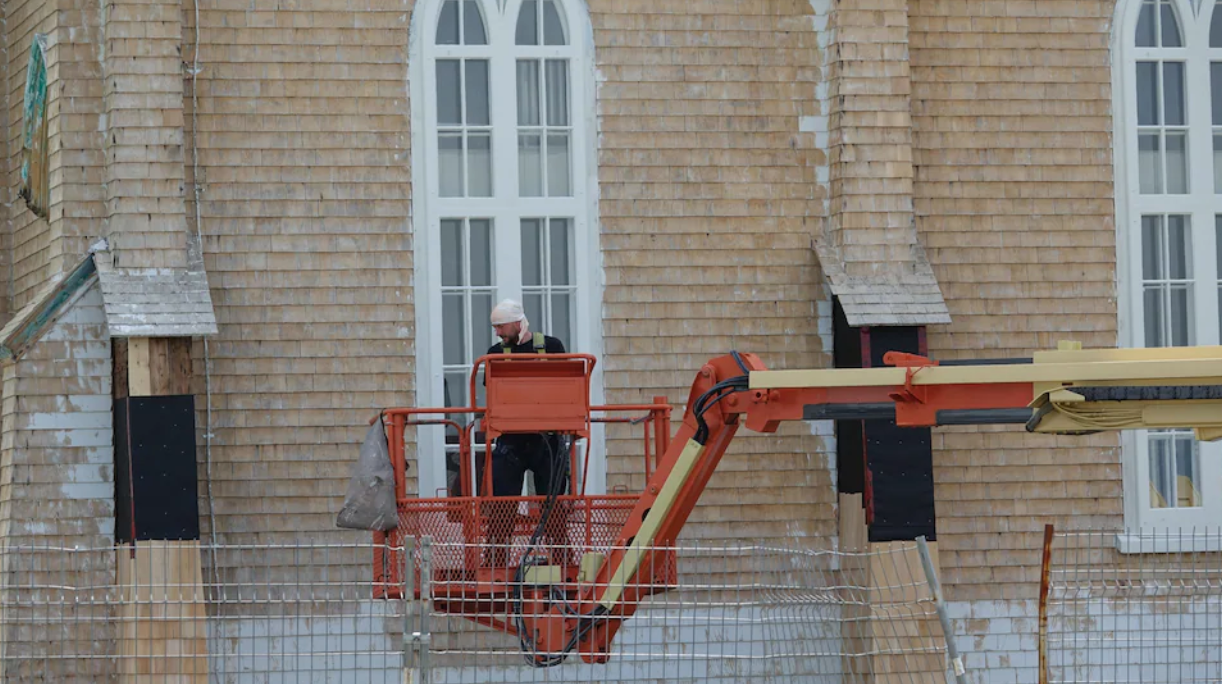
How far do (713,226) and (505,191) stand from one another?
152 centimetres

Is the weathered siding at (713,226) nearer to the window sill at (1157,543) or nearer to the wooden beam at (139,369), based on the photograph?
the window sill at (1157,543)

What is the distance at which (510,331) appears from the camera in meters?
10.2

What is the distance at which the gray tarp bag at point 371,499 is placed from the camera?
9375mm

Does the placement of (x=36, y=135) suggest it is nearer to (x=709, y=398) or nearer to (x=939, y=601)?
(x=709, y=398)

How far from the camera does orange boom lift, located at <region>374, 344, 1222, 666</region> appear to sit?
7371 mm

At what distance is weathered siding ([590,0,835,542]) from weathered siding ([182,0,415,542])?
1.57m

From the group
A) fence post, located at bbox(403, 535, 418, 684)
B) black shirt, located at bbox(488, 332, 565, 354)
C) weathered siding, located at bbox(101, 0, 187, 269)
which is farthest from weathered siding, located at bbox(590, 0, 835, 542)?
fence post, located at bbox(403, 535, 418, 684)

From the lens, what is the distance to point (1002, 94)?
1243 cm

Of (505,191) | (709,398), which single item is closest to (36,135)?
(505,191)

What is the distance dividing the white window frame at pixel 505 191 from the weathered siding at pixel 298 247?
15 centimetres

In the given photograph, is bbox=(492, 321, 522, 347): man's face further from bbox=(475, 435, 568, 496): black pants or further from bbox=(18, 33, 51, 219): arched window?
bbox=(18, 33, 51, 219): arched window

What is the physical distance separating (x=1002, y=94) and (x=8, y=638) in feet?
26.2

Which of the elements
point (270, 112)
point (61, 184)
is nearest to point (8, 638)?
point (61, 184)

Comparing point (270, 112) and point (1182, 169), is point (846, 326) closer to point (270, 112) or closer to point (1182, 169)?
point (1182, 169)
